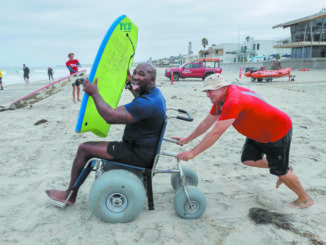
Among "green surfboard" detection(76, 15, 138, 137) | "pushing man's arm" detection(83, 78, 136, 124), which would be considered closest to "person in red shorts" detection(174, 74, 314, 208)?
"pushing man's arm" detection(83, 78, 136, 124)

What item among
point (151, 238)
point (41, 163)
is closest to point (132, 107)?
point (151, 238)

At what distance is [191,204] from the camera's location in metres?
2.51

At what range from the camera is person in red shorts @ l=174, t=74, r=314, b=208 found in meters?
2.28

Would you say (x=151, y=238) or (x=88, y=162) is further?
(x=88, y=162)

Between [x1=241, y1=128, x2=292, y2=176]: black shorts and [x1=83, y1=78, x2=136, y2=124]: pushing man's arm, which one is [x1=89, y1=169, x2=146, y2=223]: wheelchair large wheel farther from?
[x1=241, y1=128, x2=292, y2=176]: black shorts

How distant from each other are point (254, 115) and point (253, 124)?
112mm

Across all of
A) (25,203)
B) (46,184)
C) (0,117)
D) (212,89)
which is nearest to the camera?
(212,89)

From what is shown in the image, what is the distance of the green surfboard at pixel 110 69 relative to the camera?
2.30 m

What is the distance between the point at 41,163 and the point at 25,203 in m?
1.30

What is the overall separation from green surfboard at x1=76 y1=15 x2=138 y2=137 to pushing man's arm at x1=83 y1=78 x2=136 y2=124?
128 mm

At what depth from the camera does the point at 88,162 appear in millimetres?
2475

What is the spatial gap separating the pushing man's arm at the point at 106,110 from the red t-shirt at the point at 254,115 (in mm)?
879

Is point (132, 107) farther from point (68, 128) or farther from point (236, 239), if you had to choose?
point (68, 128)

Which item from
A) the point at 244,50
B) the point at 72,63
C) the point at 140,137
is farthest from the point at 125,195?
the point at 244,50
